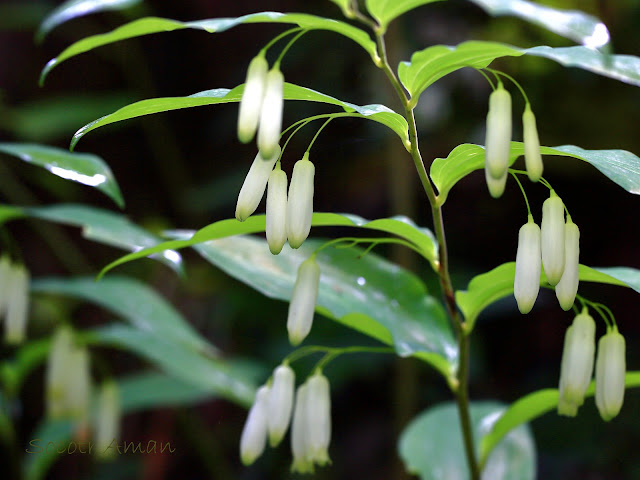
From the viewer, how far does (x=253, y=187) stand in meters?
0.73

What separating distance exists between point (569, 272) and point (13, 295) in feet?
3.52

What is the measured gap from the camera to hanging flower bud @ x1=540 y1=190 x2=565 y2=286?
692 millimetres

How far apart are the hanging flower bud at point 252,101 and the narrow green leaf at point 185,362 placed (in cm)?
87

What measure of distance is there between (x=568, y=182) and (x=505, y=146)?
1.78m

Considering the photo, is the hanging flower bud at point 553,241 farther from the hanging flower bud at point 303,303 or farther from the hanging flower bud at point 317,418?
the hanging flower bud at point 317,418

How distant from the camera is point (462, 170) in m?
0.78

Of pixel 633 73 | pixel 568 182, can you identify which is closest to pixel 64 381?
pixel 633 73

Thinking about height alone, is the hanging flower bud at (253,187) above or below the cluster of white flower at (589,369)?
above

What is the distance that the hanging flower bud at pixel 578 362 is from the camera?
780 millimetres

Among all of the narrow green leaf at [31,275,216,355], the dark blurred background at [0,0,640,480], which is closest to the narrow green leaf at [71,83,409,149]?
the narrow green leaf at [31,275,216,355]

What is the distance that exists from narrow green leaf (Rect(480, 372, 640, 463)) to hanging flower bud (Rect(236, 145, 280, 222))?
0.50 meters

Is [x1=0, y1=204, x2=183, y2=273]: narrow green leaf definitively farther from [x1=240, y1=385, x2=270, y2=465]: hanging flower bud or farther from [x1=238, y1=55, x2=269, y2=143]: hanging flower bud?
[x1=238, y1=55, x2=269, y2=143]: hanging flower bud

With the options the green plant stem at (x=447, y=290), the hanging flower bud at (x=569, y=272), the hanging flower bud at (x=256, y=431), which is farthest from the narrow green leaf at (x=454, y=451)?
the hanging flower bud at (x=569, y=272)

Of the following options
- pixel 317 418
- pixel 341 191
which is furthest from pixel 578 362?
pixel 341 191
